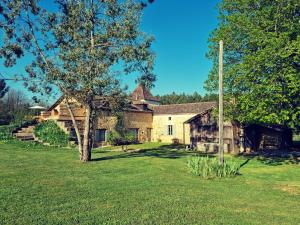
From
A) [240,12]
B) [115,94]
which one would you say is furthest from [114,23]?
[240,12]

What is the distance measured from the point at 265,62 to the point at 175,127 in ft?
75.1

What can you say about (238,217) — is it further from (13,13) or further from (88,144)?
(13,13)

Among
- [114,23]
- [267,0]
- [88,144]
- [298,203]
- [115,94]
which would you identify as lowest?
[298,203]

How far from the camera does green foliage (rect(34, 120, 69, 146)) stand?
28266 millimetres

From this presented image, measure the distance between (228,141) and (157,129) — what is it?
14.8 metres

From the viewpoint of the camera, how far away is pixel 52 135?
93.0 ft

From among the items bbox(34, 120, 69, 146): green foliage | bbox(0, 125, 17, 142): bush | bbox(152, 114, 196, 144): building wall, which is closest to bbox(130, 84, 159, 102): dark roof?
bbox(152, 114, 196, 144): building wall

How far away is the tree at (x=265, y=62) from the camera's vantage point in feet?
55.7

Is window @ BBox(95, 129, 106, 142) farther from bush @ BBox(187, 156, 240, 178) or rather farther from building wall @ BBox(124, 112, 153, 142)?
bush @ BBox(187, 156, 240, 178)

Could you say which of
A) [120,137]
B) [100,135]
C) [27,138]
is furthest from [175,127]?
[27,138]

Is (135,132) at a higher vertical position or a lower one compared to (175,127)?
lower

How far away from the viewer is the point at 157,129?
136ft

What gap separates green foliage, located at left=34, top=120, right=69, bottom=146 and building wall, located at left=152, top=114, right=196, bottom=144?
15809 mm

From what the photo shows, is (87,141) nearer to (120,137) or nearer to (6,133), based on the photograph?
(6,133)
